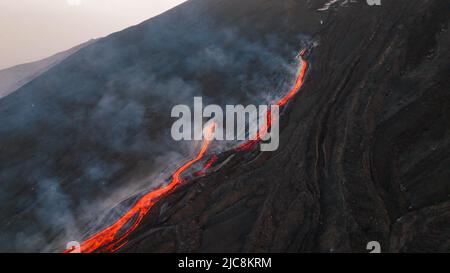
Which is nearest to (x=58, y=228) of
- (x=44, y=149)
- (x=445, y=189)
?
(x=44, y=149)

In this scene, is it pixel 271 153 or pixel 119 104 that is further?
pixel 119 104

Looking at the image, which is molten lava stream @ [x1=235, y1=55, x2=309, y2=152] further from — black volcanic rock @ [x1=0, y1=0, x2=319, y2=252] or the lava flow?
black volcanic rock @ [x1=0, y1=0, x2=319, y2=252]

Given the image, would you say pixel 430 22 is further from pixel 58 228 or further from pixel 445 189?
pixel 58 228

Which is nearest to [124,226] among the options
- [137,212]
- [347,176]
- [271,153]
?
[137,212]

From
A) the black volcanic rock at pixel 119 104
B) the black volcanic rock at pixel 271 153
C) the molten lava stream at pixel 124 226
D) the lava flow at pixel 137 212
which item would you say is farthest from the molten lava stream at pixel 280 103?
the molten lava stream at pixel 124 226

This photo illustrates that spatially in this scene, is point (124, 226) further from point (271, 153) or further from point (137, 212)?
point (271, 153)
